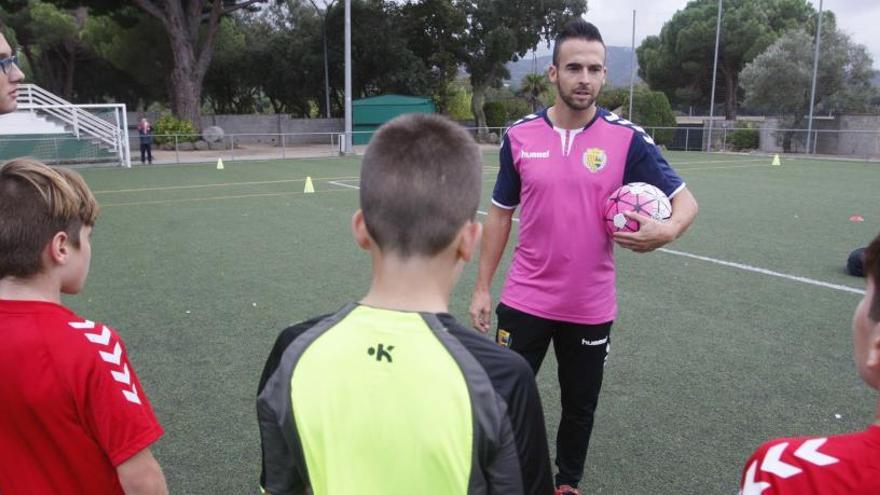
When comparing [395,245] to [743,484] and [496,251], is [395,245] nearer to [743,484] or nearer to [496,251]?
[743,484]

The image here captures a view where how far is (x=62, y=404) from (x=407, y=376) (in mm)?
968

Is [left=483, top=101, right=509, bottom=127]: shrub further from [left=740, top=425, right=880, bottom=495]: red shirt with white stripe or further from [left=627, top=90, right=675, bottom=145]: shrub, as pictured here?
[left=740, top=425, right=880, bottom=495]: red shirt with white stripe

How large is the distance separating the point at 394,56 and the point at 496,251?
37074mm

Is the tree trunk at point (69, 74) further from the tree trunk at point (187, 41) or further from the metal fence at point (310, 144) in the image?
the tree trunk at point (187, 41)

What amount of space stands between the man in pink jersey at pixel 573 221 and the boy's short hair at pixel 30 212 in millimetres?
1938

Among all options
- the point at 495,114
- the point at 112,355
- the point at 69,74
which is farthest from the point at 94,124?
the point at 112,355

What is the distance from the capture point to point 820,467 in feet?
4.09

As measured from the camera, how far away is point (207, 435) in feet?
12.6

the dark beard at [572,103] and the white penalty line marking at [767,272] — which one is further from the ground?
the dark beard at [572,103]

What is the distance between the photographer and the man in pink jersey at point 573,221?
10.1ft

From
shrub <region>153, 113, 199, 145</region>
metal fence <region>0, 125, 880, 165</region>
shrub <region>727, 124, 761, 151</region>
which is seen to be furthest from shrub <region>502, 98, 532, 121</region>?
shrub <region>153, 113, 199, 145</region>

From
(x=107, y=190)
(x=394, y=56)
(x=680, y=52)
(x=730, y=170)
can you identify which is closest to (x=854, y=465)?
(x=107, y=190)

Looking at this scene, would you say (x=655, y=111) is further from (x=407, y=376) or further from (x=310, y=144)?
(x=407, y=376)

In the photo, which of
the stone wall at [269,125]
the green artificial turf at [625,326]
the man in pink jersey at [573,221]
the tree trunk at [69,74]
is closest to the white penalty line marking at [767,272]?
the green artificial turf at [625,326]
